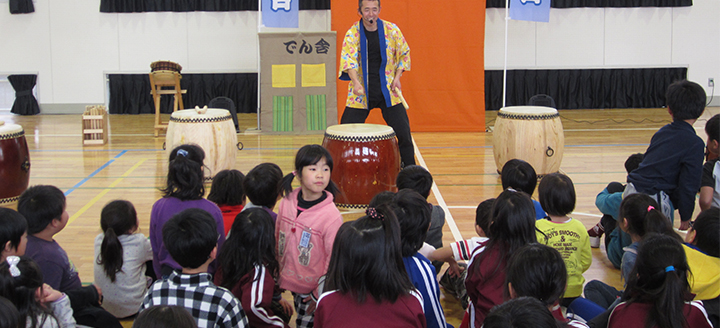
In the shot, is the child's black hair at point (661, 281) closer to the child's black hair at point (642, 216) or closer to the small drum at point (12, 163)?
the child's black hair at point (642, 216)

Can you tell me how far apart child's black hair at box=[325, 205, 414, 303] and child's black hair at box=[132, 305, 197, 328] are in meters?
0.40

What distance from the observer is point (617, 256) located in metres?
Answer: 2.94

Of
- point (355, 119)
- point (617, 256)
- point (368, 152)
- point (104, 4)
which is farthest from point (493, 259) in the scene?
point (104, 4)

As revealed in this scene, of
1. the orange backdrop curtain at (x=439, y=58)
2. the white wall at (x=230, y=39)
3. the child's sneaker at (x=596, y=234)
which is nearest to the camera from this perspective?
the child's sneaker at (x=596, y=234)

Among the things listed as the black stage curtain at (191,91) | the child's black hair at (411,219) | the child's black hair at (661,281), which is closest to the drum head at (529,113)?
the child's black hair at (411,219)

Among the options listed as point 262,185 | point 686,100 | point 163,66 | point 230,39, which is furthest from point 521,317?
point 230,39

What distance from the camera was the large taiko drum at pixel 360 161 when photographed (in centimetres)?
372

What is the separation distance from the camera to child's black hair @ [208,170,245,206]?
107 inches

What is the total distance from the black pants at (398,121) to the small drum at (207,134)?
3.16 feet

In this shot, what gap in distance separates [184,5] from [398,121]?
217 inches

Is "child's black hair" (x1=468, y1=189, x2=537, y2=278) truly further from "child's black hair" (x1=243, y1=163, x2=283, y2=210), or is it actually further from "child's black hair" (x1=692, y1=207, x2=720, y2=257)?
"child's black hair" (x1=243, y1=163, x2=283, y2=210)

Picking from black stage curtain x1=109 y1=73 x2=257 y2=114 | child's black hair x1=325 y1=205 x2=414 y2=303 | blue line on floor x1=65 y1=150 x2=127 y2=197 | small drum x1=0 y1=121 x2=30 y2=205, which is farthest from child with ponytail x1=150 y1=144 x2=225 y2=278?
black stage curtain x1=109 y1=73 x2=257 y2=114

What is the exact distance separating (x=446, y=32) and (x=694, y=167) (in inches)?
169

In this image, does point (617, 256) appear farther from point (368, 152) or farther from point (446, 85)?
point (446, 85)
